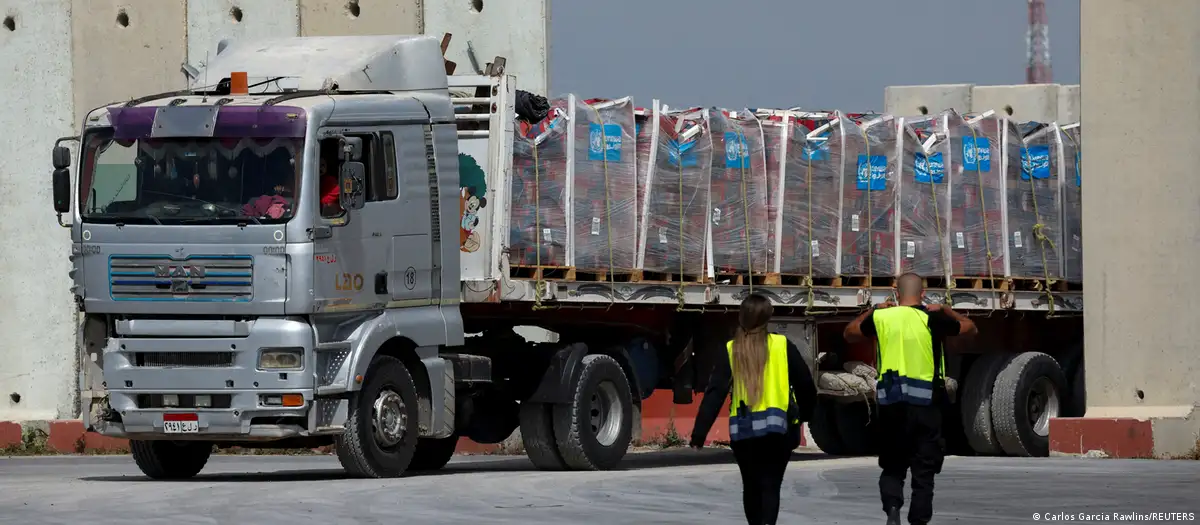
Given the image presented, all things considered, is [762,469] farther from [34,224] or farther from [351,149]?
[34,224]

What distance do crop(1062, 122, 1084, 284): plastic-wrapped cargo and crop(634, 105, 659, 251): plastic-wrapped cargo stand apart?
18.8ft

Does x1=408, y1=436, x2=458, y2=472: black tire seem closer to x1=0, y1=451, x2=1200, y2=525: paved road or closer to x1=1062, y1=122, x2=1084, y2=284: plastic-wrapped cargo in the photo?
x1=0, y1=451, x2=1200, y2=525: paved road

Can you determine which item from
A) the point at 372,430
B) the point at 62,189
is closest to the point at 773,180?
the point at 372,430

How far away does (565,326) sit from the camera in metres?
18.6

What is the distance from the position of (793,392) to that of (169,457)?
7.70 m

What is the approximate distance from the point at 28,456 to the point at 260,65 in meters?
8.13

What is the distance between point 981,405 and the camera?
70.0ft

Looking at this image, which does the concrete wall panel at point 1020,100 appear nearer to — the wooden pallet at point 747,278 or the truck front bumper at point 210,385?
the wooden pallet at point 747,278

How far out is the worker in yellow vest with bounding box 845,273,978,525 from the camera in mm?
11938

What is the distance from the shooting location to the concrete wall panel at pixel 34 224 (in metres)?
24.0

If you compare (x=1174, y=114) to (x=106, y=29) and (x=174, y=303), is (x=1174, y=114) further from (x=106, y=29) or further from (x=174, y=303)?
(x=106, y=29)

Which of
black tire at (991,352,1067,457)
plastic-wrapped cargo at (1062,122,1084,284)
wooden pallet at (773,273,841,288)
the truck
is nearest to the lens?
the truck

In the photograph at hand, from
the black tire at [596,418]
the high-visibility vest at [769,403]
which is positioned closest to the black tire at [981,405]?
the black tire at [596,418]

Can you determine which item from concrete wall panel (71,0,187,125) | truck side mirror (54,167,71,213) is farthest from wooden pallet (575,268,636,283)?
concrete wall panel (71,0,187,125)
